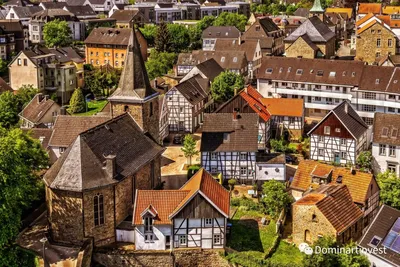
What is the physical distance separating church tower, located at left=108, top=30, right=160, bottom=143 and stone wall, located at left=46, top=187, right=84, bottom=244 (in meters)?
12.2

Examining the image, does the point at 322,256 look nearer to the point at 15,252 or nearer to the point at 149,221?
the point at 149,221

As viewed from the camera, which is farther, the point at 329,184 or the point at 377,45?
the point at 377,45

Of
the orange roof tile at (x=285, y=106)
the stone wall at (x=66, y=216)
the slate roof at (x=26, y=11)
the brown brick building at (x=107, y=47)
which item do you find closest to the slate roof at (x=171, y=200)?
the stone wall at (x=66, y=216)

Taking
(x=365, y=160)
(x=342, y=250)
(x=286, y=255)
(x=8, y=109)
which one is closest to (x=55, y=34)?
(x=8, y=109)

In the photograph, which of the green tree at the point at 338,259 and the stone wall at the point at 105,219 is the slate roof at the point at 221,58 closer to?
the stone wall at the point at 105,219

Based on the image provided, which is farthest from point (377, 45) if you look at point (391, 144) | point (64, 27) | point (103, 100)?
point (64, 27)

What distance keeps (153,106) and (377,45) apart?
53.9m

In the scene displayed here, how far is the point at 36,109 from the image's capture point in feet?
258

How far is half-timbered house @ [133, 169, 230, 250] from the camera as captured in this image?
43812 millimetres

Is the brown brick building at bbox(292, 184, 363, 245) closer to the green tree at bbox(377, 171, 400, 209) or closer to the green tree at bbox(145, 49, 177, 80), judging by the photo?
the green tree at bbox(377, 171, 400, 209)

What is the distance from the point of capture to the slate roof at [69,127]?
2425 inches

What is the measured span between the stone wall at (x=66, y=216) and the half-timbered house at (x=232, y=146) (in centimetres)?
1796

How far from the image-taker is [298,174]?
2090 inches

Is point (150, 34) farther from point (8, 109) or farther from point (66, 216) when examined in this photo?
point (66, 216)
